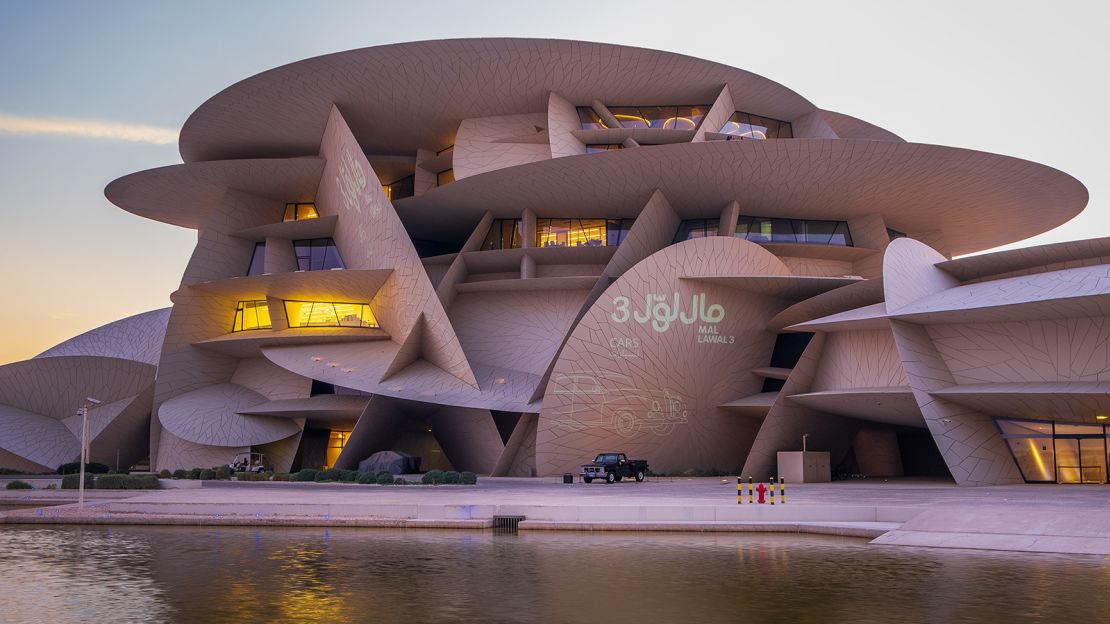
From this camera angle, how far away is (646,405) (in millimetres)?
41312

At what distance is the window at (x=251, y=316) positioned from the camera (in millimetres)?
54812

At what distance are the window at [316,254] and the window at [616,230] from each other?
616 inches

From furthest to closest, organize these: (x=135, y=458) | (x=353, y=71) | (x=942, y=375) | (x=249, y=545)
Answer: (x=135, y=458)
(x=353, y=71)
(x=942, y=375)
(x=249, y=545)

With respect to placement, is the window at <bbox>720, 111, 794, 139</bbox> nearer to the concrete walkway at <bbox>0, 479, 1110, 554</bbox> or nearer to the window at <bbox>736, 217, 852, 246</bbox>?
the window at <bbox>736, 217, 852, 246</bbox>

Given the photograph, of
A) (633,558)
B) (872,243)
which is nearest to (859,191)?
(872,243)

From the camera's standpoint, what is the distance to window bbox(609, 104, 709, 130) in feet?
165

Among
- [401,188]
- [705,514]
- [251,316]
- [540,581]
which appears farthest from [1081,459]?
[251,316]

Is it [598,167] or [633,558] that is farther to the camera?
[598,167]

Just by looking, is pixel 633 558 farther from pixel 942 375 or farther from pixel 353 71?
pixel 353 71

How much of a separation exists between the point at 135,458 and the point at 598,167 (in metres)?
32.4

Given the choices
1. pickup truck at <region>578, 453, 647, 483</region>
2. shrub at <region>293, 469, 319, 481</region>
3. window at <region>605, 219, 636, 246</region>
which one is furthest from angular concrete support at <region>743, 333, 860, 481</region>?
shrub at <region>293, 469, 319, 481</region>

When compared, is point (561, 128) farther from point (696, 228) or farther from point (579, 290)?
point (696, 228)

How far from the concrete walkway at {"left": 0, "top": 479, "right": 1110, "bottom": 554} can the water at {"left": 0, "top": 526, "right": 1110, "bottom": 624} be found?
92 cm

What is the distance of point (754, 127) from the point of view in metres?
52.3
